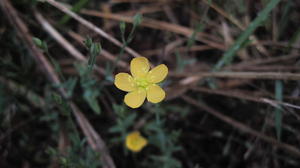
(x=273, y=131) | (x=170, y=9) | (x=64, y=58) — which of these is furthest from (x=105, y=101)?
(x=273, y=131)

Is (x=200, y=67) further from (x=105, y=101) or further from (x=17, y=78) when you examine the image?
(x=17, y=78)

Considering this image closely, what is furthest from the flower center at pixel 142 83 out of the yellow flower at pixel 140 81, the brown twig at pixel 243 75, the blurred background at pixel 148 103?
the brown twig at pixel 243 75

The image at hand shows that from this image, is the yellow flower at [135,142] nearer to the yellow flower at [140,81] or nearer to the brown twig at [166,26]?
the yellow flower at [140,81]

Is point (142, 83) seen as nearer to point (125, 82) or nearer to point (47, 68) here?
point (125, 82)

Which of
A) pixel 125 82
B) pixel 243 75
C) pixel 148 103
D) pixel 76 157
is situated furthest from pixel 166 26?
pixel 76 157

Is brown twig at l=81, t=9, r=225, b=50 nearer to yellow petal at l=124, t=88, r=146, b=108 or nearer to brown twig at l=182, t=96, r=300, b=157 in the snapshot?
brown twig at l=182, t=96, r=300, b=157

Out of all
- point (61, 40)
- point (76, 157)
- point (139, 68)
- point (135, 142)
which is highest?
point (61, 40)
